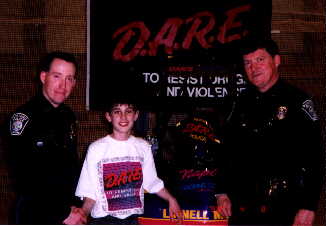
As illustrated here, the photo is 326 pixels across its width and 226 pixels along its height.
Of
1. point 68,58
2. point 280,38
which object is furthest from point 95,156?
point 280,38

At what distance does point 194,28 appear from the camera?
3.59 meters

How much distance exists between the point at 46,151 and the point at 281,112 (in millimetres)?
1603

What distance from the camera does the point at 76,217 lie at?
2.38 meters

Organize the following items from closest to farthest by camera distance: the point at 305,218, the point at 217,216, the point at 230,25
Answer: the point at 305,218 → the point at 217,216 → the point at 230,25

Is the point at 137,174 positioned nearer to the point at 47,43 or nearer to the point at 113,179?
the point at 113,179

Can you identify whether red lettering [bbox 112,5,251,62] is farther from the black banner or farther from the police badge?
the police badge

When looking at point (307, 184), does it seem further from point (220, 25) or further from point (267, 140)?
point (220, 25)

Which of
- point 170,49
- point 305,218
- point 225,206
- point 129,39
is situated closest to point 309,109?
point 305,218

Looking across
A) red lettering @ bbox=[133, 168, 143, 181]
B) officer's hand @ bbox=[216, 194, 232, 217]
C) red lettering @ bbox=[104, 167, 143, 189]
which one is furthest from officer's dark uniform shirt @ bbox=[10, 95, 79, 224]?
officer's hand @ bbox=[216, 194, 232, 217]

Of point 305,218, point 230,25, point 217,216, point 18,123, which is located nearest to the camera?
point 305,218

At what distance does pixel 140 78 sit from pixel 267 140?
1.61 metres

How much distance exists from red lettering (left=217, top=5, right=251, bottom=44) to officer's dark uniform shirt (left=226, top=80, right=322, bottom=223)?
3.88ft

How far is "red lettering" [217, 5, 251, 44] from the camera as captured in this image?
140 inches

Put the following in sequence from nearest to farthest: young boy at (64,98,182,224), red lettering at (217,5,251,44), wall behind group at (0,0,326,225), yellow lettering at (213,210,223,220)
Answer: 1. young boy at (64,98,182,224)
2. yellow lettering at (213,210,223,220)
3. red lettering at (217,5,251,44)
4. wall behind group at (0,0,326,225)
